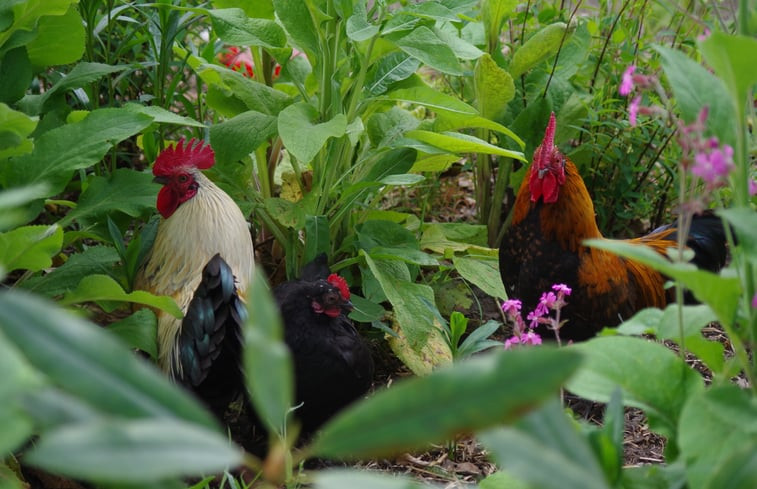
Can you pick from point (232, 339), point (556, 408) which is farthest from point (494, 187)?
point (556, 408)

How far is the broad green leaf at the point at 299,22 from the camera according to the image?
2.77 metres

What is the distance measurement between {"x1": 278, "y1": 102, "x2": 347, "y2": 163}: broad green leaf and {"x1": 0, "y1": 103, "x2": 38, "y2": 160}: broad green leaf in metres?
0.78

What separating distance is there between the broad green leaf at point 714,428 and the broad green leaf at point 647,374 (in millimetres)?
156

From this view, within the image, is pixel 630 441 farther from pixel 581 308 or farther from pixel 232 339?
pixel 232 339

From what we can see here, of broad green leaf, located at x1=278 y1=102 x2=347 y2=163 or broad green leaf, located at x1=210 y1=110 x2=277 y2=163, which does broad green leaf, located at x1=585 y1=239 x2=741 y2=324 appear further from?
broad green leaf, located at x1=210 y1=110 x2=277 y2=163

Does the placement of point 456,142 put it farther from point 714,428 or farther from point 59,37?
point 714,428

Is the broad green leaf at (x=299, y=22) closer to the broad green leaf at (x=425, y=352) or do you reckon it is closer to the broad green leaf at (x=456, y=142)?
the broad green leaf at (x=456, y=142)

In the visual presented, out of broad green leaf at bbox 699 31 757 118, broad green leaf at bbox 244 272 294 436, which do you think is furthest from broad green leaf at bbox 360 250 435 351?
broad green leaf at bbox 244 272 294 436

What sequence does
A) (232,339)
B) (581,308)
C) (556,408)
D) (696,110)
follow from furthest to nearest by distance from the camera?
(581,308) → (232,339) → (696,110) → (556,408)

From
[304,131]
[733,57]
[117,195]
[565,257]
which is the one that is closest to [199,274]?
[117,195]

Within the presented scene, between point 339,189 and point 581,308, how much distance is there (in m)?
1.00

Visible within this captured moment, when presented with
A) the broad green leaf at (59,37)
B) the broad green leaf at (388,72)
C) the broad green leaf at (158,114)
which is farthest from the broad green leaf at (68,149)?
the broad green leaf at (388,72)

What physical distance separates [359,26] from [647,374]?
161 centimetres

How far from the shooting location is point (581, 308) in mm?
3076
